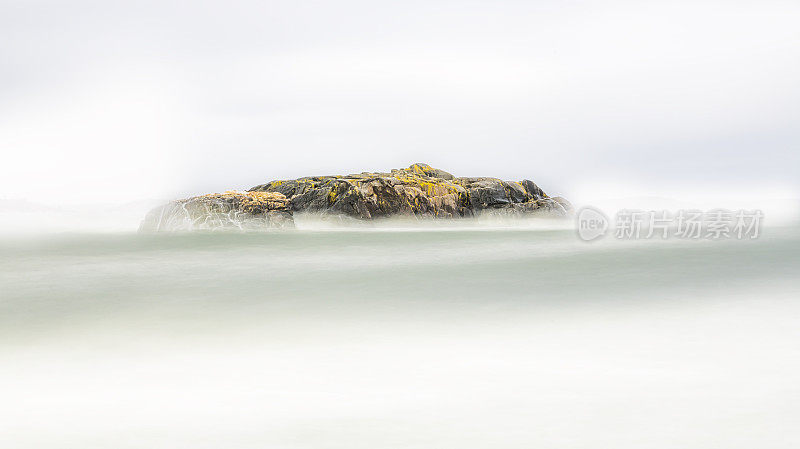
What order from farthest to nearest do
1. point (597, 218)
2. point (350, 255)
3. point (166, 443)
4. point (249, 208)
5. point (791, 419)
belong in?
1. point (249, 208)
2. point (597, 218)
3. point (350, 255)
4. point (791, 419)
5. point (166, 443)

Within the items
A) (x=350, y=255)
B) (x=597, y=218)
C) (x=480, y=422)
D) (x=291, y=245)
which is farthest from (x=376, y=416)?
(x=597, y=218)

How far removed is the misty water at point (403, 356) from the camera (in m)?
2.62

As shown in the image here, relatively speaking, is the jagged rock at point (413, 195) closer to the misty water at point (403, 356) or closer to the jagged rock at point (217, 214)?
the jagged rock at point (217, 214)

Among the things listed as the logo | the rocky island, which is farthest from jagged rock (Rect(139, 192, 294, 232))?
the logo

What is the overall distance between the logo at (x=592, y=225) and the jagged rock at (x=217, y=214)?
1085 centimetres

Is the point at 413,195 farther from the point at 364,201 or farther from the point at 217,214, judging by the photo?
the point at 217,214

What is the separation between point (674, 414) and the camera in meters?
2.70

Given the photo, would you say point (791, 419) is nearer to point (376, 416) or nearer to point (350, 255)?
point (376, 416)

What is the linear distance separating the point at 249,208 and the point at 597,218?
12572 mm

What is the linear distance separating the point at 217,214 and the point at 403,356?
18.6 m

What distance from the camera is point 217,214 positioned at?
2123cm

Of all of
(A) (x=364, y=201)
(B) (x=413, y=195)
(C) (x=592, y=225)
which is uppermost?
(B) (x=413, y=195)

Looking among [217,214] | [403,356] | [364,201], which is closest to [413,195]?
[364,201]

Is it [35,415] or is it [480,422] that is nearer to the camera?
[480,422]
